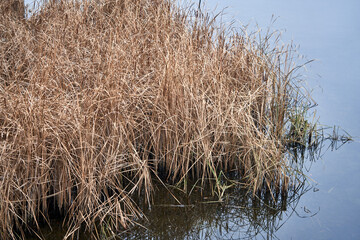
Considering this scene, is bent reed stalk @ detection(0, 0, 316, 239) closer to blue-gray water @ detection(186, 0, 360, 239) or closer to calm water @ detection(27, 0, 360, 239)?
calm water @ detection(27, 0, 360, 239)

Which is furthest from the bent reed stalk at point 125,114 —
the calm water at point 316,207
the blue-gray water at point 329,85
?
the blue-gray water at point 329,85

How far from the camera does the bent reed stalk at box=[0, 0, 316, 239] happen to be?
107 inches

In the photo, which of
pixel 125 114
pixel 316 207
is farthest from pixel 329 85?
pixel 125 114

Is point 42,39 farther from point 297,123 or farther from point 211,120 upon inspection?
point 297,123

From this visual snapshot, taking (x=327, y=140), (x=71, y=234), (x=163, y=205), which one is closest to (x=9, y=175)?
(x=71, y=234)

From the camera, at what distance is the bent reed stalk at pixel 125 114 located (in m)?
2.73

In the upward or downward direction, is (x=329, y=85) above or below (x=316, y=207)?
above

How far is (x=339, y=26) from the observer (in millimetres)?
6910

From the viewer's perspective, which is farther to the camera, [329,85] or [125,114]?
[329,85]

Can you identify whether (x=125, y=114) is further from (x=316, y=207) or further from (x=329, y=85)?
(x=329, y=85)

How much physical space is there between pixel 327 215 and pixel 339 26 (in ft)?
14.5

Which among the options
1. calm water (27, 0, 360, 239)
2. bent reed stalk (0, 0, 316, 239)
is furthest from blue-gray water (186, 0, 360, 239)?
bent reed stalk (0, 0, 316, 239)

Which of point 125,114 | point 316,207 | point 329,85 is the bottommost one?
point 316,207

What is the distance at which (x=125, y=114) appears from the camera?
10.2 ft
